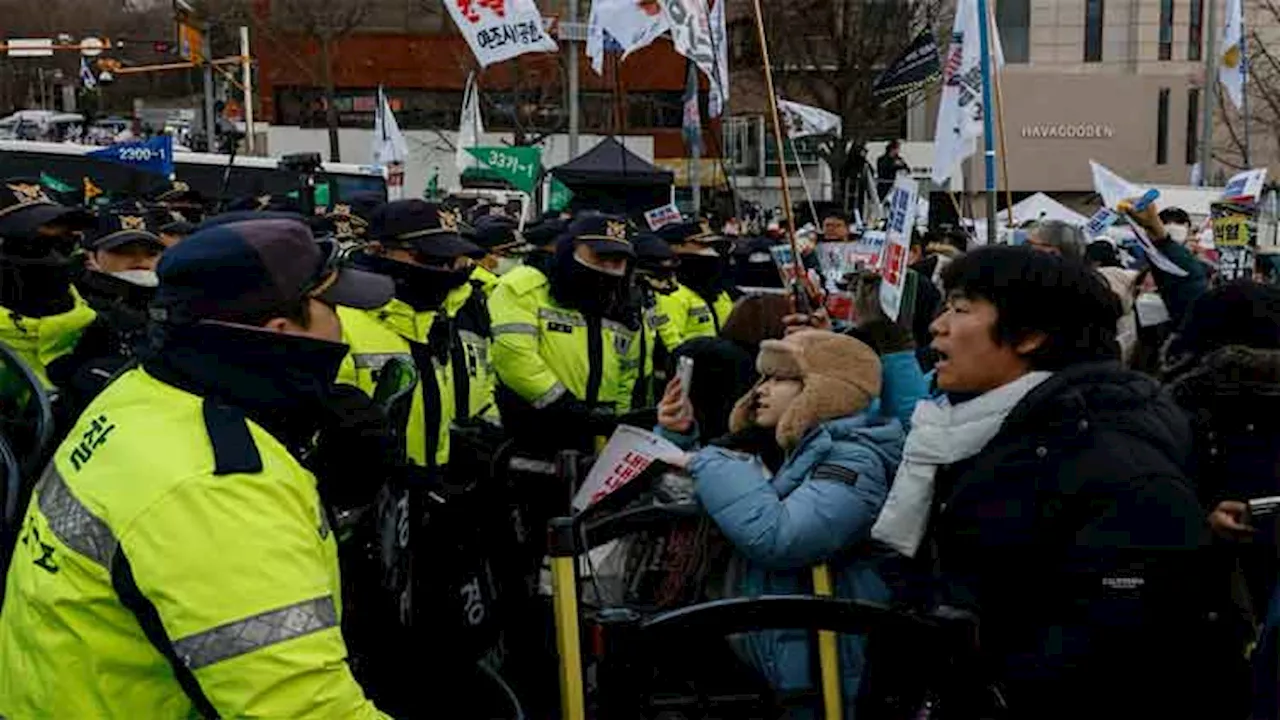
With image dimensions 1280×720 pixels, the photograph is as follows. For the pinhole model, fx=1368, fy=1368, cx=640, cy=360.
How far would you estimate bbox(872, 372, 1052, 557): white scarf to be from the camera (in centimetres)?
313

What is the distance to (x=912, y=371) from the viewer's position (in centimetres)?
446

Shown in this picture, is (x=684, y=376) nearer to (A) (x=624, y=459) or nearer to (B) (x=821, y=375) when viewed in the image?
(A) (x=624, y=459)

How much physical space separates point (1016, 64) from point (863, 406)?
53089 millimetres

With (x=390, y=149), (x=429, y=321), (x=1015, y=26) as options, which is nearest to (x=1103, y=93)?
(x=1015, y=26)

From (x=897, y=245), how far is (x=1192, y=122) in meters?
52.4

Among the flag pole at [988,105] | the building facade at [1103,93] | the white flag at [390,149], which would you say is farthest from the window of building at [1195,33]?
the flag pole at [988,105]

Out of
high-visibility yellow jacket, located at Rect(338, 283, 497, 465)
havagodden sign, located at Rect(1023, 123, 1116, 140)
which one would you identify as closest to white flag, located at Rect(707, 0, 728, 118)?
high-visibility yellow jacket, located at Rect(338, 283, 497, 465)

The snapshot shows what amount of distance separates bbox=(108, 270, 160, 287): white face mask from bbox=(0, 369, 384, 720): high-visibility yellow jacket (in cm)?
347

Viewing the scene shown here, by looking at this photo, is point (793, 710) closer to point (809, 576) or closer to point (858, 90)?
point (809, 576)

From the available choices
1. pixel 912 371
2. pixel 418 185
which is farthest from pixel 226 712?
pixel 418 185

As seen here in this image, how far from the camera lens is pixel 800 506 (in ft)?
11.9

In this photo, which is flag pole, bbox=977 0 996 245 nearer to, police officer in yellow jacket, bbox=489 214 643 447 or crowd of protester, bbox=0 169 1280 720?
police officer in yellow jacket, bbox=489 214 643 447

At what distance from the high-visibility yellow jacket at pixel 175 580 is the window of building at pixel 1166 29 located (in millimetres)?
56571

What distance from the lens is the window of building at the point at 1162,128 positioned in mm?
52781
